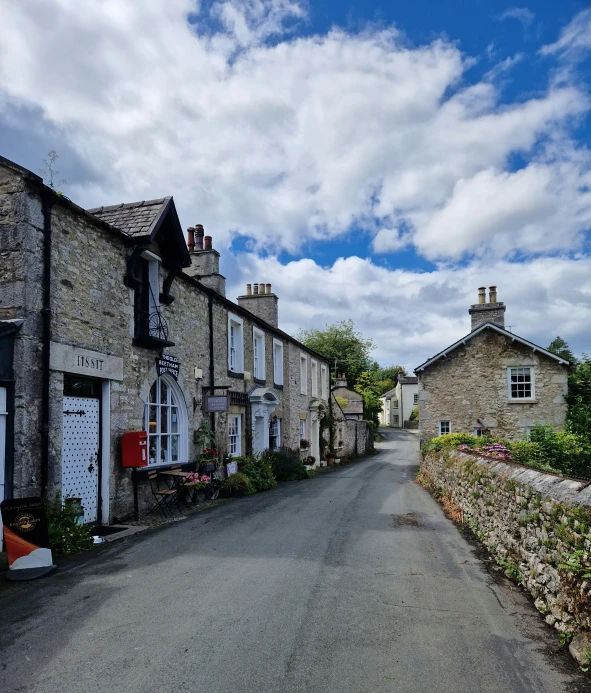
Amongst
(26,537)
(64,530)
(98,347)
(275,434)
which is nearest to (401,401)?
(275,434)

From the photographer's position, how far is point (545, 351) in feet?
82.4

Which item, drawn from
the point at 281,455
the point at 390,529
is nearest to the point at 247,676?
the point at 390,529

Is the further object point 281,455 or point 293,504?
point 281,455

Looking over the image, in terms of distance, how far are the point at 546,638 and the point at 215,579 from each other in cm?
358

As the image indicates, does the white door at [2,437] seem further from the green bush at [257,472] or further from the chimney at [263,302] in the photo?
the chimney at [263,302]

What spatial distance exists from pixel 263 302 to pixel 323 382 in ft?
28.1

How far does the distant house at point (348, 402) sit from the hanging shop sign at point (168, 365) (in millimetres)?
26875

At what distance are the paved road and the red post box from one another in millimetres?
2037

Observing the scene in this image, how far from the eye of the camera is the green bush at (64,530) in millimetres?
7738

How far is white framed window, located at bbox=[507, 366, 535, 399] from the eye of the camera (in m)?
25.4

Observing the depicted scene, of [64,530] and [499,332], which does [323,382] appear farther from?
[64,530]

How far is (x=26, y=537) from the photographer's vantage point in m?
6.79

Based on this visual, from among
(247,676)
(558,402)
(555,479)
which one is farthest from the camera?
(558,402)

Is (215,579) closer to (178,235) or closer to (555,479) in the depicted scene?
(555,479)
